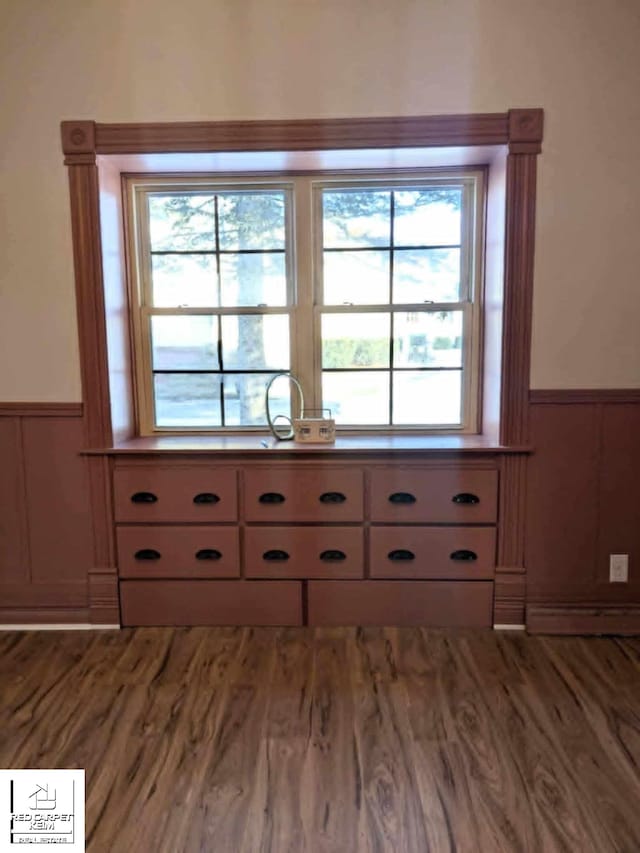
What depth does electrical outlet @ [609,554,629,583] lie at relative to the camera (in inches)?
104

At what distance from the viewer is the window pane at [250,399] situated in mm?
3035

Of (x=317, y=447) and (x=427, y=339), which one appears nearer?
(x=317, y=447)

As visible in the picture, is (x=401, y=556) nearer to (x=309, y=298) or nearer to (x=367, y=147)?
(x=309, y=298)

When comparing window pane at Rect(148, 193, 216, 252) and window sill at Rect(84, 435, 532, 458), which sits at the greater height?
window pane at Rect(148, 193, 216, 252)

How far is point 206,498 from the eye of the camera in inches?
106

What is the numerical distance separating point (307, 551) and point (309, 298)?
1.26 m

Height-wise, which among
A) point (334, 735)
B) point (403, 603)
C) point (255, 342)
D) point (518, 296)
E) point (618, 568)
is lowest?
point (334, 735)

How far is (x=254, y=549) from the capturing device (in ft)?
8.84

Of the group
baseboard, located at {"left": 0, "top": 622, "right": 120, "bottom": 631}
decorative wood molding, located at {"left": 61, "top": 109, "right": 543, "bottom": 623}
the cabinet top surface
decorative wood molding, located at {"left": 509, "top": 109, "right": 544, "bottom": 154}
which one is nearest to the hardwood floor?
baseboard, located at {"left": 0, "top": 622, "right": 120, "bottom": 631}

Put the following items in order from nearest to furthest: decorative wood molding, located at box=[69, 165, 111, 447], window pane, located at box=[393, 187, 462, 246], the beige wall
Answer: the beige wall → decorative wood molding, located at box=[69, 165, 111, 447] → window pane, located at box=[393, 187, 462, 246]

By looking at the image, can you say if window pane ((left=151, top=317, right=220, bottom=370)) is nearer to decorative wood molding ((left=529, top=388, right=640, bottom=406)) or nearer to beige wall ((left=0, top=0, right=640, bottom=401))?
beige wall ((left=0, top=0, right=640, bottom=401))

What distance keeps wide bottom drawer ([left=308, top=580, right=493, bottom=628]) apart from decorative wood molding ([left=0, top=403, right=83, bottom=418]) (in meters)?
1.34

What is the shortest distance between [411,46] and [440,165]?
53cm

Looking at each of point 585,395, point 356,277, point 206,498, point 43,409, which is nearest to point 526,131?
point 356,277
